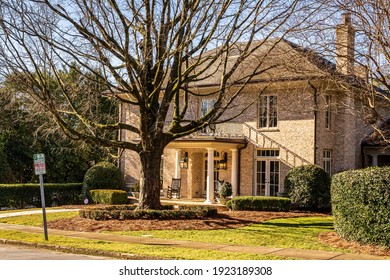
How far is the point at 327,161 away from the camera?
1089 inches

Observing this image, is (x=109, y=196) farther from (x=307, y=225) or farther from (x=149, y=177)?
(x=307, y=225)

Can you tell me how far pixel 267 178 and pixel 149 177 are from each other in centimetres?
959

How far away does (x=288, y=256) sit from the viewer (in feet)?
39.4

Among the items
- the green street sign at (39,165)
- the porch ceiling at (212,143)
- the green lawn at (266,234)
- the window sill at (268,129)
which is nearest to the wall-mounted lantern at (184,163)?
the porch ceiling at (212,143)

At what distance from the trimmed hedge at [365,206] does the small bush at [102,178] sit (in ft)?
59.9

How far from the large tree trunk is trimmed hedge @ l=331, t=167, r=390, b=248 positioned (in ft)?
24.8

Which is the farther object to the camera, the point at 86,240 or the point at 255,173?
the point at 255,173

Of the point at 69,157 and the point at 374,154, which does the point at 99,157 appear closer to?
the point at 69,157

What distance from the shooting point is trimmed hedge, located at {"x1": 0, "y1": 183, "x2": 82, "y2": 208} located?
28062 millimetres

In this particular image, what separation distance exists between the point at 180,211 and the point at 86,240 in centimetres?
581

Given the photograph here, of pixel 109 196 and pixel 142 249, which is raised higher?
pixel 109 196

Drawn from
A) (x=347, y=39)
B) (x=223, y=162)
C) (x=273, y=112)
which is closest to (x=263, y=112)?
(x=273, y=112)

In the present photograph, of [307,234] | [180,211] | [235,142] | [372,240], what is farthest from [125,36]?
[235,142]

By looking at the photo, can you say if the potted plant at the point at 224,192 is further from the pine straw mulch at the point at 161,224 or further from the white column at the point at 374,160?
the white column at the point at 374,160
